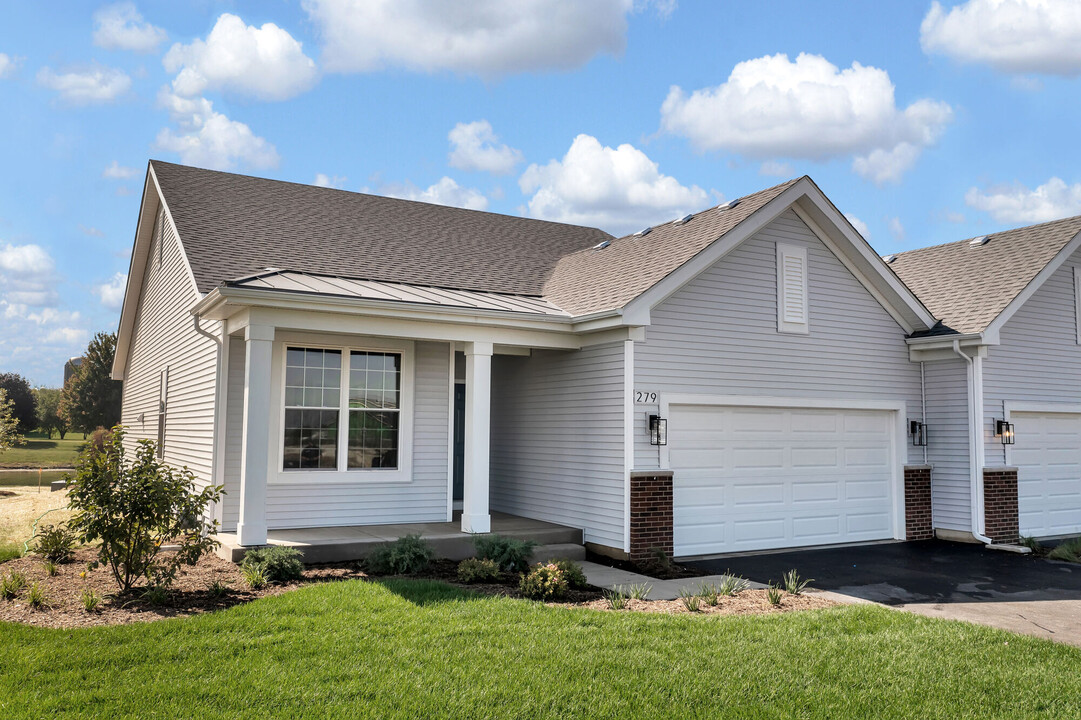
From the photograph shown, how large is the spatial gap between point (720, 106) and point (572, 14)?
10.7 metres

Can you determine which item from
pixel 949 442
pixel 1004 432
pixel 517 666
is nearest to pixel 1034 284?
pixel 1004 432

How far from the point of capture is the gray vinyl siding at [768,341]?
36.1 ft

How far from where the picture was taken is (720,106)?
22031mm

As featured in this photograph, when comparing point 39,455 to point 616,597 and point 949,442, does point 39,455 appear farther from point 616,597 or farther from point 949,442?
point 949,442

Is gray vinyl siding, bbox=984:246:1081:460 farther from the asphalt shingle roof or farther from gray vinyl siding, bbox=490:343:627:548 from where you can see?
gray vinyl siding, bbox=490:343:627:548

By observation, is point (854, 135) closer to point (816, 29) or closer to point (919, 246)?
point (919, 246)

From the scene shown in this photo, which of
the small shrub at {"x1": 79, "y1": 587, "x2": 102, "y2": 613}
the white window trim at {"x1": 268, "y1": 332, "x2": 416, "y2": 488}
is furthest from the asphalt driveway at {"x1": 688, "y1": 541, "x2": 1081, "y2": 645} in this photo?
the small shrub at {"x1": 79, "y1": 587, "x2": 102, "y2": 613}

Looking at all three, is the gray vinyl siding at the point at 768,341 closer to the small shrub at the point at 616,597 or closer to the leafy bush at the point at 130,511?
the small shrub at the point at 616,597

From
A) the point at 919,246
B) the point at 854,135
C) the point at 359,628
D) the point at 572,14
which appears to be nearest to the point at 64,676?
the point at 359,628

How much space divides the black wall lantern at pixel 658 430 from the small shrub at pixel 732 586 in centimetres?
208

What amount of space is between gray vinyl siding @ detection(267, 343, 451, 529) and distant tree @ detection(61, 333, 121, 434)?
37.7 m

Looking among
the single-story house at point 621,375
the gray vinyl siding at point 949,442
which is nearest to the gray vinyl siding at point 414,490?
the single-story house at point 621,375

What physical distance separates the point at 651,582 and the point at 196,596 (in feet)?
16.5

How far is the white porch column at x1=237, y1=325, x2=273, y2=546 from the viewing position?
9.12 meters
